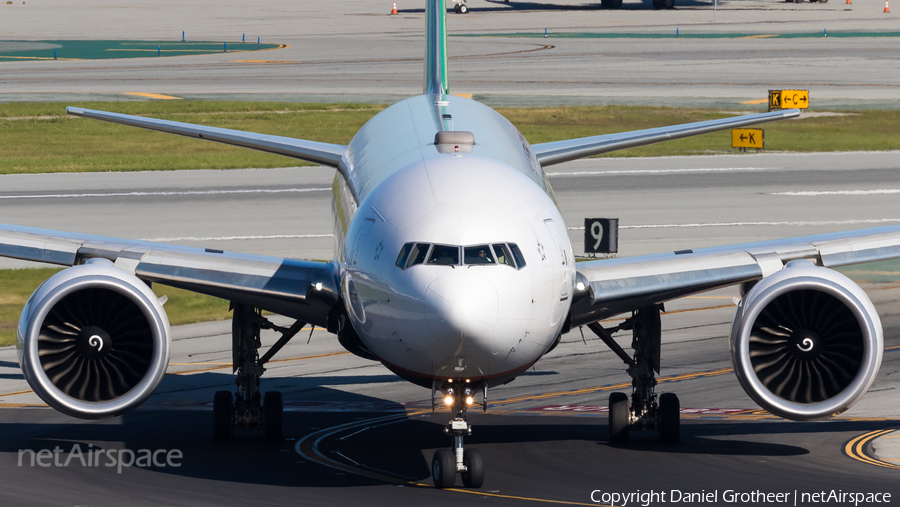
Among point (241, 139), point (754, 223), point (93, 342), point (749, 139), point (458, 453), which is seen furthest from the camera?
point (749, 139)

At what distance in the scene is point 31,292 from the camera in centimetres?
3741

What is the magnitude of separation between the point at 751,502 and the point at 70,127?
64650 mm

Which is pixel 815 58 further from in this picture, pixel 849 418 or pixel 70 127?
pixel 849 418

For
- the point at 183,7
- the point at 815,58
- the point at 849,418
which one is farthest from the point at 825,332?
the point at 183,7

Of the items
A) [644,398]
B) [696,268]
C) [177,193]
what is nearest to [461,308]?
[696,268]

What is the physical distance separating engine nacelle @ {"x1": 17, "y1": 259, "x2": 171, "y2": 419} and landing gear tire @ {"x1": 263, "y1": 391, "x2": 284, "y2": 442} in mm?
4274

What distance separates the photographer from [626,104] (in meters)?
79.0

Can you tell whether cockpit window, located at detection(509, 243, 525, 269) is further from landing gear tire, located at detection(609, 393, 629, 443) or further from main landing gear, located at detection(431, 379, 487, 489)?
landing gear tire, located at detection(609, 393, 629, 443)

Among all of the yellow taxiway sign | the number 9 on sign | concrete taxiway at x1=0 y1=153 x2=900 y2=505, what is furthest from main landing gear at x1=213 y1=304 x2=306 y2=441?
the yellow taxiway sign

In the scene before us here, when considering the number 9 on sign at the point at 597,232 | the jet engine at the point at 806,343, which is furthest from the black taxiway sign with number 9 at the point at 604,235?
the jet engine at the point at 806,343

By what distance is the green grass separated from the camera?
34.8 m

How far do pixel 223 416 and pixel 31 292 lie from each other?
17.9 m

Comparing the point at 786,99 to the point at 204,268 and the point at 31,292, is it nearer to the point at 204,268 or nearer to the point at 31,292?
the point at 31,292

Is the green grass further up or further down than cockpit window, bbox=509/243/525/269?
further up
